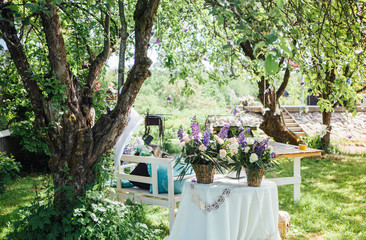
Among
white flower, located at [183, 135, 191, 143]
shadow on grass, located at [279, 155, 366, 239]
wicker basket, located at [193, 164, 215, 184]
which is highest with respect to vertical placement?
white flower, located at [183, 135, 191, 143]

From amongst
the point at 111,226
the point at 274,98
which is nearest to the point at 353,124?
the point at 274,98

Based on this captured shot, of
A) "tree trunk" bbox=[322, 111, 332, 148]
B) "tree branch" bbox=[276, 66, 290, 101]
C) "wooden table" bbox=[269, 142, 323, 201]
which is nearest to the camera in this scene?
"wooden table" bbox=[269, 142, 323, 201]

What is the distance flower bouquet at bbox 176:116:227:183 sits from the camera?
3211 millimetres

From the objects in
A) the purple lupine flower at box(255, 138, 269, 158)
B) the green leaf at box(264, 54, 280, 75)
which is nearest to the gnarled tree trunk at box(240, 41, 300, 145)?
the purple lupine flower at box(255, 138, 269, 158)

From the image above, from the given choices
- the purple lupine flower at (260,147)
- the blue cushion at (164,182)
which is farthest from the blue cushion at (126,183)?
the purple lupine flower at (260,147)

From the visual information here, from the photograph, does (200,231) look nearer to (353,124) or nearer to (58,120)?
(58,120)

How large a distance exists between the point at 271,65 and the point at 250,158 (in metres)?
1.64

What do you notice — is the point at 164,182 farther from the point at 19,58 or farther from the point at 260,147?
the point at 19,58

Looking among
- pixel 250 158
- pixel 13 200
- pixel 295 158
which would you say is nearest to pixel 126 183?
pixel 250 158

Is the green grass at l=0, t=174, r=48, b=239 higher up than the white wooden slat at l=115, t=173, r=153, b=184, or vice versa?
the white wooden slat at l=115, t=173, r=153, b=184

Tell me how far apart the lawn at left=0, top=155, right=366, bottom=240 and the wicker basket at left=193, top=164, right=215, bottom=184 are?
938 mm

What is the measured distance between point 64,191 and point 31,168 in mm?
4298

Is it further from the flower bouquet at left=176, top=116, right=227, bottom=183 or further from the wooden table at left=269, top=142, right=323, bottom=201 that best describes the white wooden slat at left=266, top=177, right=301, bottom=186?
the flower bouquet at left=176, top=116, right=227, bottom=183

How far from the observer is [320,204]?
5.08 m
